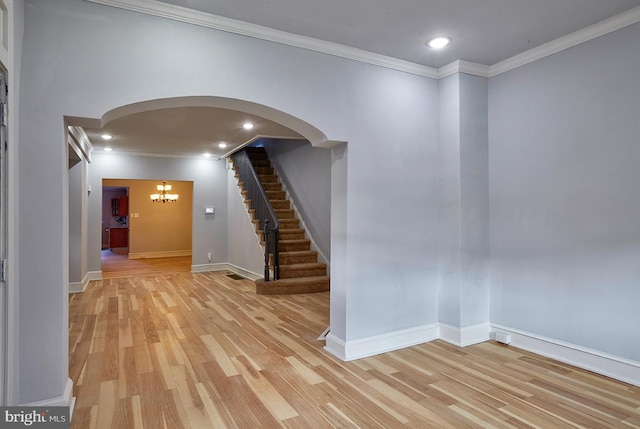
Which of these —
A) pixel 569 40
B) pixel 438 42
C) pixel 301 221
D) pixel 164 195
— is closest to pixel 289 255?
pixel 301 221

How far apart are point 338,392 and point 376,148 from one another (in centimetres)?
214

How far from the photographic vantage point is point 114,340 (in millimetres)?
3908

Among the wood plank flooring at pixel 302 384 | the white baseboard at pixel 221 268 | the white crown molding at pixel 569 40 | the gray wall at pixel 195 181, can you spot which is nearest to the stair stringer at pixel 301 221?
the gray wall at pixel 195 181

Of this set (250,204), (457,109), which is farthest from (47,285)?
(250,204)

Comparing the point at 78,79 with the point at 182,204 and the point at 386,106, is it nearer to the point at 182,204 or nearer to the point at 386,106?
the point at 386,106

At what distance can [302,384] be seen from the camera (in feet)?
9.52

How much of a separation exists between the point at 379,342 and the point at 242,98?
249 cm

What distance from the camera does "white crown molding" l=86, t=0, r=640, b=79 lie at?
2.66 meters

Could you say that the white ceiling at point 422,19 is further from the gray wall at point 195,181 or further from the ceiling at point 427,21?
the gray wall at point 195,181

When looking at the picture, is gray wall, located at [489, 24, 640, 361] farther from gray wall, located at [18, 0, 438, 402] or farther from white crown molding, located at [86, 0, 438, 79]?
white crown molding, located at [86, 0, 438, 79]

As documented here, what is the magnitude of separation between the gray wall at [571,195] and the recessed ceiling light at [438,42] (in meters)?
0.90
